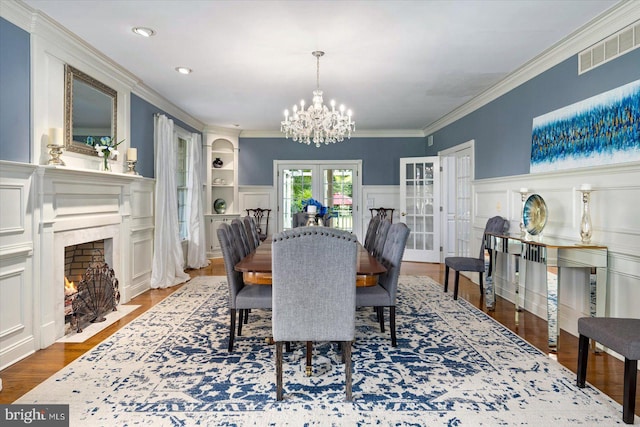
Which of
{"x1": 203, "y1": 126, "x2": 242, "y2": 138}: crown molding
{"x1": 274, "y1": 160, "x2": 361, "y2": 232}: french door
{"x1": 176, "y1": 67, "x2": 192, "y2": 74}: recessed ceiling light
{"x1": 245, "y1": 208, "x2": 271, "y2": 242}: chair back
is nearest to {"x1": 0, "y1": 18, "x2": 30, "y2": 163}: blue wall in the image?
{"x1": 176, "y1": 67, "x2": 192, "y2": 74}: recessed ceiling light

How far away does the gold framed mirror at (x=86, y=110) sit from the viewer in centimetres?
343

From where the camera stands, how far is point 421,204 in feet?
24.0

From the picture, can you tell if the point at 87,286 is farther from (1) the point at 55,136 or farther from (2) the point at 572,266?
(2) the point at 572,266

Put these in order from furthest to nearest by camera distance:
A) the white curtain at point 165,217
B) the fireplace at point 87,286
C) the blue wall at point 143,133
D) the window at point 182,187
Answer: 1. the window at point 182,187
2. the white curtain at point 165,217
3. the blue wall at point 143,133
4. the fireplace at point 87,286

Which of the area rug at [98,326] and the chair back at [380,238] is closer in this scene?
the area rug at [98,326]

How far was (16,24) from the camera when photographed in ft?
9.19

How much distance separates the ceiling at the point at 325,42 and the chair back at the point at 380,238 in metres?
1.66

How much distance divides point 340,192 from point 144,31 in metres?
5.36

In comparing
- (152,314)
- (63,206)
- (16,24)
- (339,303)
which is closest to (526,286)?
(339,303)

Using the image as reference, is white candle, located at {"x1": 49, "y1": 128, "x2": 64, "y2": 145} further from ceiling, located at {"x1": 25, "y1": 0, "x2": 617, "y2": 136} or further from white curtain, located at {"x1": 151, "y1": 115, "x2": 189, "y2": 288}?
white curtain, located at {"x1": 151, "y1": 115, "x2": 189, "y2": 288}

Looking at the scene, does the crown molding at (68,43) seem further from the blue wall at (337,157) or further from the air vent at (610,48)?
the air vent at (610,48)

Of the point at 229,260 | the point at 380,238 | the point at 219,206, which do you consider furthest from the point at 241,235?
the point at 219,206

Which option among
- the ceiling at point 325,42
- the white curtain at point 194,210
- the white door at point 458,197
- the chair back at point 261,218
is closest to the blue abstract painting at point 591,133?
the ceiling at point 325,42

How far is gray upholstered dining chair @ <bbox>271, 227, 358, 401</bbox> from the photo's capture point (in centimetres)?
208
